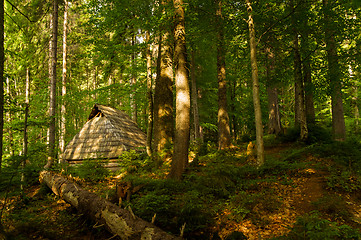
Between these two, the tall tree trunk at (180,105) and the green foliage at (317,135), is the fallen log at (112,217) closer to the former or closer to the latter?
the tall tree trunk at (180,105)

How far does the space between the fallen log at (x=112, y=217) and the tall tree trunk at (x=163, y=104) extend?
4882 mm

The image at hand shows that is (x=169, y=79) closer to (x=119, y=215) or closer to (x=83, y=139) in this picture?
(x=83, y=139)

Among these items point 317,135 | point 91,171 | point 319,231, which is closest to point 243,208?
point 319,231

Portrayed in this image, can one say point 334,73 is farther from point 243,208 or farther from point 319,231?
point 319,231

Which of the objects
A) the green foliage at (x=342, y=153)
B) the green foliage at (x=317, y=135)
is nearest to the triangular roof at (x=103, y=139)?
the green foliage at (x=342, y=153)

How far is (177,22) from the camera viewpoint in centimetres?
770

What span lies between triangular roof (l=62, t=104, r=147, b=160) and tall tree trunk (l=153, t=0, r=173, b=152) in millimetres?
2753

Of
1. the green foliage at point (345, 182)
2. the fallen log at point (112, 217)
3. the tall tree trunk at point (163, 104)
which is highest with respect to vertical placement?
the tall tree trunk at point (163, 104)

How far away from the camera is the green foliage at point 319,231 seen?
3264mm

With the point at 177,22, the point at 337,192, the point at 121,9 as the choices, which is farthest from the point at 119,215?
the point at 121,9

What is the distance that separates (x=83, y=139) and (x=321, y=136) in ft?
47.0

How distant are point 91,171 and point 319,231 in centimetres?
986

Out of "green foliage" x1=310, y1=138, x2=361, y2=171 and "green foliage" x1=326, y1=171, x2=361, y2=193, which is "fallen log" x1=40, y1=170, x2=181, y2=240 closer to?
"green foliage" x1=326, y1=171, x2=361, y2=193

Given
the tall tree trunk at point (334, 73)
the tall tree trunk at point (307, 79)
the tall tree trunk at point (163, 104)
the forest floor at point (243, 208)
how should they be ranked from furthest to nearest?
the tall tree trunk at point (163, 104) < the tall tree trunk at point (307, 79) < the tall tree trunk at point (334, 73) < the forest floor at point (243, 208)
